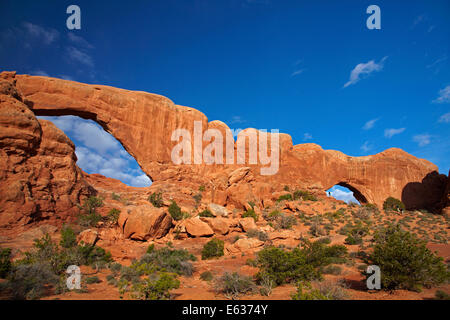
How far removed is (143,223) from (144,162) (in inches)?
526

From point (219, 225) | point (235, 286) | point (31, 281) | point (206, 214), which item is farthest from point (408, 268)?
point (206, 214)

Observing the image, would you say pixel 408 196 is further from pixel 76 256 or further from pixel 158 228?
pixel 76 256

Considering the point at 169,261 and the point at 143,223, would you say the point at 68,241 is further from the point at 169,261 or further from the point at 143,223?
the point at 169,261

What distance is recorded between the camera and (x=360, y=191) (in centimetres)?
3756

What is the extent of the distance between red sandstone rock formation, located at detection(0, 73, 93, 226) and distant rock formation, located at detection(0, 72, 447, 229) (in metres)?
0.05

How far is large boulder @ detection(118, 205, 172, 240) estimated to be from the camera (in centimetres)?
1603

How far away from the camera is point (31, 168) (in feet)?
52.1

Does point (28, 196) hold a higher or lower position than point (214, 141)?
lower

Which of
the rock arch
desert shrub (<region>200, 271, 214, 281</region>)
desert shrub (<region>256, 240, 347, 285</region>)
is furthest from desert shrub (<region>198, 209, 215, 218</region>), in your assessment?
desert shrub (<region>256, 240, 347, 285</region>)

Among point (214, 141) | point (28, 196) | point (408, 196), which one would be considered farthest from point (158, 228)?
point (408, 196)

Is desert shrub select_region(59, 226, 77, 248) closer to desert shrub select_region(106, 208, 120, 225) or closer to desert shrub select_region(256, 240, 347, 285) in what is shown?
desert shrub select_region(106, 208, 120, 225)

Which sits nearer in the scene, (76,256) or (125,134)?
(76,256)

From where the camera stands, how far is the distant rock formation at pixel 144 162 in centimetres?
1551
